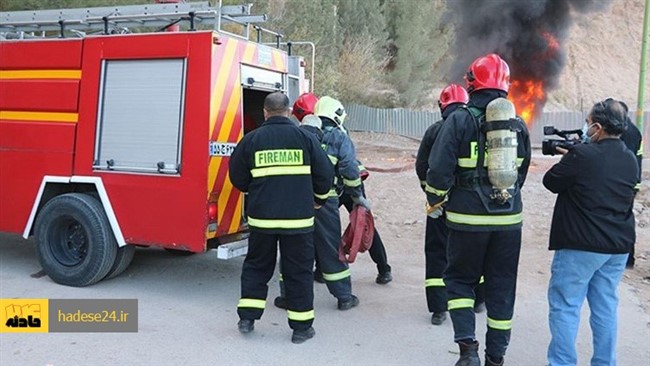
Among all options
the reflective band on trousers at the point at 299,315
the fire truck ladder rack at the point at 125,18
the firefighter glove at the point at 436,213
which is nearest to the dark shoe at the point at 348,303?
the reflective band on trousers at the point at 299,315

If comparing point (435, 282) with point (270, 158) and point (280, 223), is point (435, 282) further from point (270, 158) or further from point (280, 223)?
point (270, 158)

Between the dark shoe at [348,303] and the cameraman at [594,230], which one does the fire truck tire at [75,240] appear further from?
the cameraman at [594,230]

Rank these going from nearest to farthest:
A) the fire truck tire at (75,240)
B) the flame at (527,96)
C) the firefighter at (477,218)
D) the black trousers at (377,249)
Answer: the firefighter at (477,218)
the fire truck tire at (75,240)
the black trousers at (377,249)
the flame at (527,96)

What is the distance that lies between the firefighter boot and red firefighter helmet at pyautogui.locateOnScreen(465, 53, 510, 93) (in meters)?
1.63

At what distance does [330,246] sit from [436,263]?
2.83ft

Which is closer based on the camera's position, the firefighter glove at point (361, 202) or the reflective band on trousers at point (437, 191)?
the reflective band on trousers at point (437, 191)

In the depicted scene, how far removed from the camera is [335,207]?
4902mm

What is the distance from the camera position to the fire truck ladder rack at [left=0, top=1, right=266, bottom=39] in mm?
5094

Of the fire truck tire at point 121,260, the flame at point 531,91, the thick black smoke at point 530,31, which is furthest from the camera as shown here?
the flame at point 531,91

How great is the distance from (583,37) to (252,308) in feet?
133

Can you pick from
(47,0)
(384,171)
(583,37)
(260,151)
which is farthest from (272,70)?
(583,37)

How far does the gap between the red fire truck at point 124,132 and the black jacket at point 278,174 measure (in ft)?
1.97

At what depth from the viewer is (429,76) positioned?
2612 centimetres

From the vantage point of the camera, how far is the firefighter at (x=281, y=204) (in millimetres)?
4160
